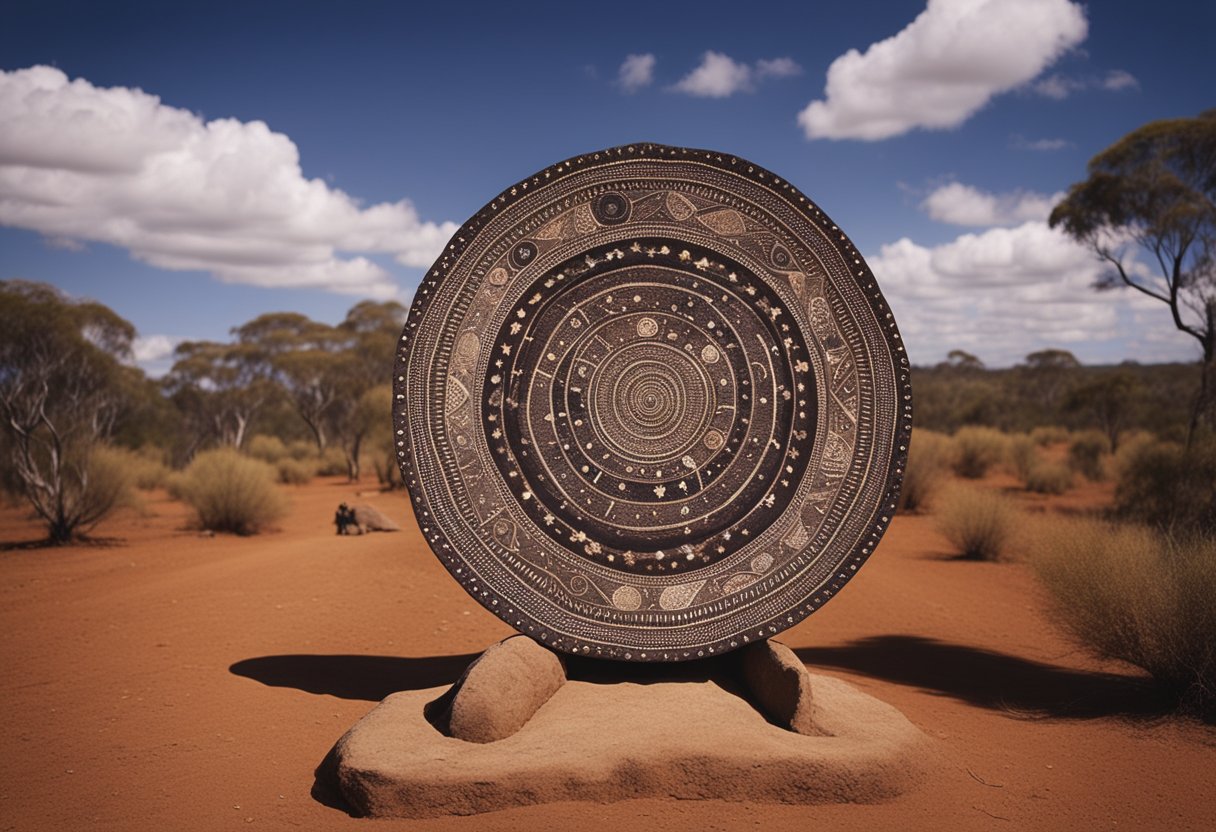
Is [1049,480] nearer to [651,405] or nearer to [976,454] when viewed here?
[976,454]

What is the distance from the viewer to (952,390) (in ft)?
156

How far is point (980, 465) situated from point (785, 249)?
21.5 metres

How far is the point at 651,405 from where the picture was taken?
505 cm

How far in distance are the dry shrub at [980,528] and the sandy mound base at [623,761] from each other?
8.29m

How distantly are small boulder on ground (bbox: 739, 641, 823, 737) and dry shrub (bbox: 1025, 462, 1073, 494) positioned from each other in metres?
18.5

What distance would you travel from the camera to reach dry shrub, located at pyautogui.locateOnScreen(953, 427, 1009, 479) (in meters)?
24.1

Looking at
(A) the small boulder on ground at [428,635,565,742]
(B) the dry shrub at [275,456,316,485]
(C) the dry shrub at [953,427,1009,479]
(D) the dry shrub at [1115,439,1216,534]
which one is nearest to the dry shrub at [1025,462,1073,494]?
(C) the dry shrub at [953,427,1009,479]

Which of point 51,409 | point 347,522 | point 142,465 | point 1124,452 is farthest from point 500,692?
point 1124,452

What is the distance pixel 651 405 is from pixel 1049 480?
18847 mm

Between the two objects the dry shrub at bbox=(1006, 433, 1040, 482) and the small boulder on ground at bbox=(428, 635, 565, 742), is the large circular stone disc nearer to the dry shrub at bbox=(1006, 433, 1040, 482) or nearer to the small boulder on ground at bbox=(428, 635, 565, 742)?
the small boulder on ground at bbox=(428, 635, 565, 742)

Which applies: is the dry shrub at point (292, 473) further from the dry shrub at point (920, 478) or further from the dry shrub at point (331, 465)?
the dry shrub at point (920, 478)

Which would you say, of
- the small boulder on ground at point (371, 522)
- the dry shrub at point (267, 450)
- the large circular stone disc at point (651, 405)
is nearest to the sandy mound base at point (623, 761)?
the large circular stone disc at point (651, 405)

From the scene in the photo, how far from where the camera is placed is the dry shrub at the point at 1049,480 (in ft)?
68.0

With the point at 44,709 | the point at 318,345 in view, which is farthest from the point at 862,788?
the point at 318,345
